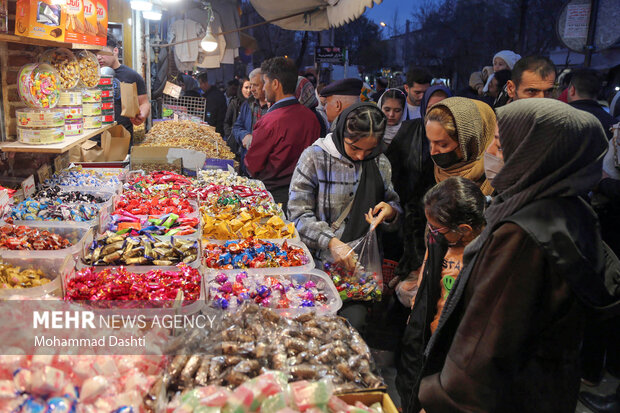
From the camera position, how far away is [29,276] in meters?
2.14

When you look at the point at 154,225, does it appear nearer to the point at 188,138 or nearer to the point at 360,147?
the point at 360,147

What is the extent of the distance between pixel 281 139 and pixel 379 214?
147 centimetres

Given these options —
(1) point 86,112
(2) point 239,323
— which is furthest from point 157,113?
(2) point 239,323

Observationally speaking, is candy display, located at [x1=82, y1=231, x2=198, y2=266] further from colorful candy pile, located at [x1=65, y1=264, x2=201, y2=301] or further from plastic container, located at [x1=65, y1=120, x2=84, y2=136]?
plastic container, located at [x1=65, y1=120, x2=84, y2=136]

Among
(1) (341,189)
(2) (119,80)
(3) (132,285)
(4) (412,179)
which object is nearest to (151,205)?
(1) (341,189)

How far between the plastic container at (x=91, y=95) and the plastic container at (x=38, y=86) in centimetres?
81

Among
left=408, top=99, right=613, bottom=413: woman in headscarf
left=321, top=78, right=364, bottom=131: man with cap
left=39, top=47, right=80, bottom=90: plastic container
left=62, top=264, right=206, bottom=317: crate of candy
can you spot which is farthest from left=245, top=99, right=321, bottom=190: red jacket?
→ left=408, top=99, right=613, bottom=413: woman in headscarf

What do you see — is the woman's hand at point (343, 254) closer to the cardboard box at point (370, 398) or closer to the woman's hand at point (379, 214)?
the woman's hand at point (379, 214)

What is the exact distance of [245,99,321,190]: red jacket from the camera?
4.00m

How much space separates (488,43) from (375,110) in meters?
19.6

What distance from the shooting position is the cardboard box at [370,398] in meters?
1.48

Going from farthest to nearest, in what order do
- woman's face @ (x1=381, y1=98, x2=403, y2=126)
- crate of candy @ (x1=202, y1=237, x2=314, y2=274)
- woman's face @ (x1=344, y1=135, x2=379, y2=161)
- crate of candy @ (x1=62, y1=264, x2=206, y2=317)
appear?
woman's face @ (x1=381, y1=98, x2=403, y2=126), woman's face @ (x1=344, y1=135, x2=379, y2=161), crate of candy @ (x1=202, y1=237, x2=314, y2=274), crate of candy @ (x1=62, y1=264, x2=206, y2=317)

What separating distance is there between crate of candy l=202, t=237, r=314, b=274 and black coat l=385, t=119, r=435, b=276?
69 centimetres

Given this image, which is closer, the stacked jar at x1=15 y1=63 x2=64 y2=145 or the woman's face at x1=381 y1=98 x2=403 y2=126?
the stacked jar at x1=15 y1=63 x2=64 y2=145
